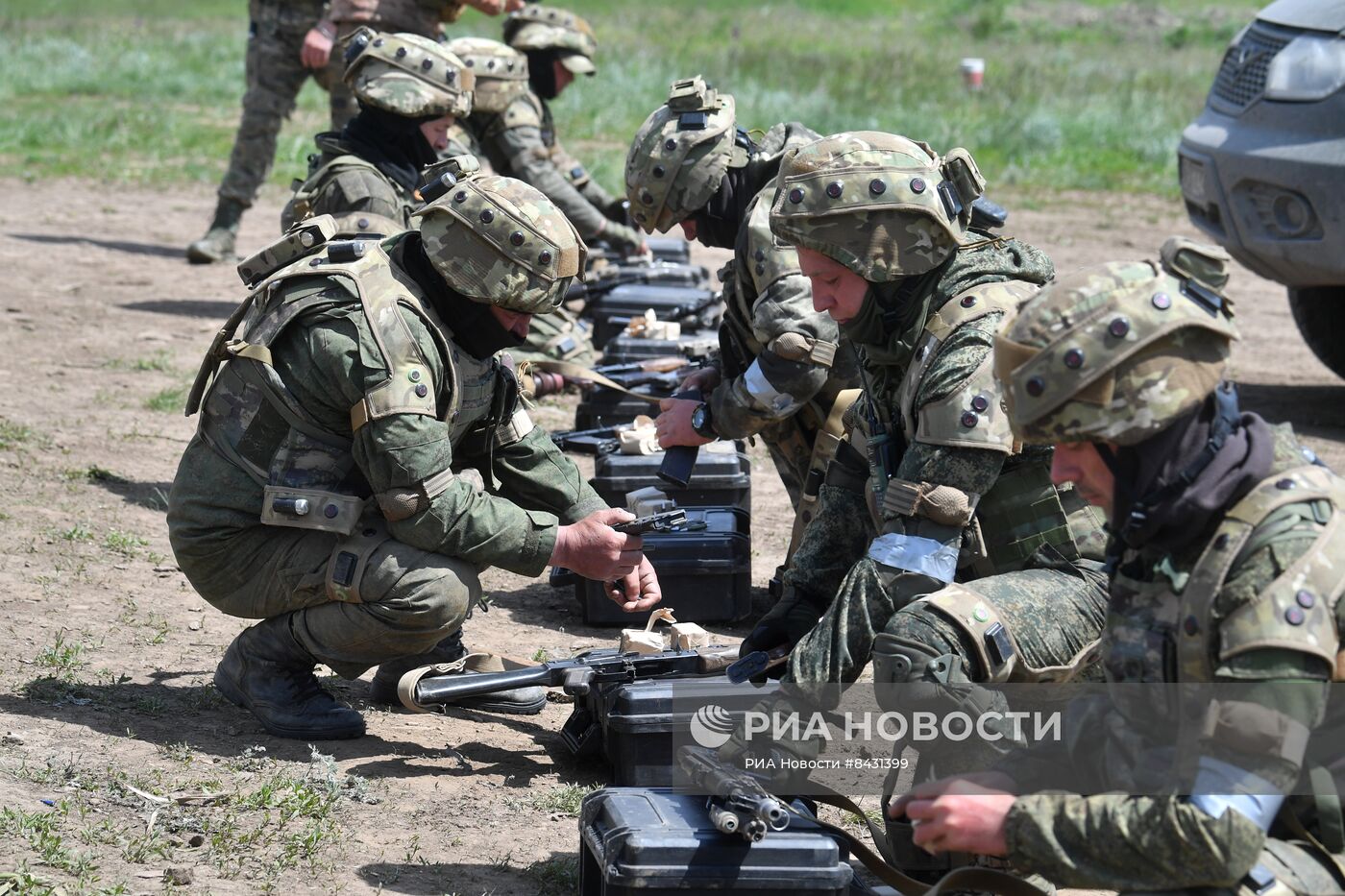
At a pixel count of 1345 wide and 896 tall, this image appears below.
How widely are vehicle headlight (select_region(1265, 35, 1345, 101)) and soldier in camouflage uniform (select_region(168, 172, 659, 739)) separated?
402 centimetres

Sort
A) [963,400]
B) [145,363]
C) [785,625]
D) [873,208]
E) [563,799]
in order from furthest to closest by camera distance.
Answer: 1. [145,363]
2. [563,799]
3. [785,625]
4. [873,208]
5. [963,400]

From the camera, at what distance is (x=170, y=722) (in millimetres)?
5164

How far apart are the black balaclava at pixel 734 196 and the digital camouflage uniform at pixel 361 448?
1.43 metres

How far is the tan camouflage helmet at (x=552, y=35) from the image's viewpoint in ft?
37.1

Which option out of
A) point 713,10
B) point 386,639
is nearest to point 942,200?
point 386,639

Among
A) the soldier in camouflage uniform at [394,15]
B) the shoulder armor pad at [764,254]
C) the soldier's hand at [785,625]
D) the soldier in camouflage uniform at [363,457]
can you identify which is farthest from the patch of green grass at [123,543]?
the soldier in camouflage uniform at [394,15]

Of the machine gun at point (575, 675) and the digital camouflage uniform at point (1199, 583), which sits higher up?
the digital camouflage uniform at point (1199, 583)

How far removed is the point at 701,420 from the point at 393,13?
4.65 m

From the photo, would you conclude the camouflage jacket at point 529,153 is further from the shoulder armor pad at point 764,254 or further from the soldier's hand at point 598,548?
the soldier's hand at point 598,548

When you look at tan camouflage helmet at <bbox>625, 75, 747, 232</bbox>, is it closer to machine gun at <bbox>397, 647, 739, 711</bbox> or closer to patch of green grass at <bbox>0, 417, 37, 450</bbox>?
machine gun at <bbox>397, 647, 739, 711</bbox>

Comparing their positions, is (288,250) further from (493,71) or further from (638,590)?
(493,71)

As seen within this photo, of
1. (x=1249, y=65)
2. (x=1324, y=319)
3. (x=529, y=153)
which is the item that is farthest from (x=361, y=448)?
(x=1324, y=319)

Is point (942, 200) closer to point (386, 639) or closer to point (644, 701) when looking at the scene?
point (644, 701)

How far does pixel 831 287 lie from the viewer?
446 cm
